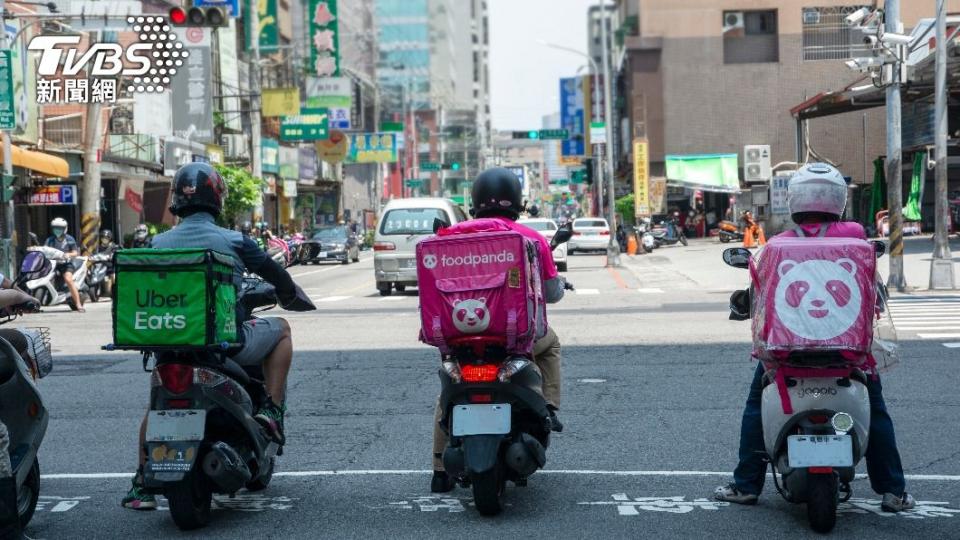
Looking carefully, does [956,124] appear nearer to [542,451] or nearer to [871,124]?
[871,124]

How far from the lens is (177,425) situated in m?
6.18

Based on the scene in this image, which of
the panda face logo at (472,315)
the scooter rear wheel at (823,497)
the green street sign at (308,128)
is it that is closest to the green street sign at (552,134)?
the green street sign at (308,128)

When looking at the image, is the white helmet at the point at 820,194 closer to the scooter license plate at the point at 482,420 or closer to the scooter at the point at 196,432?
the scooter license plate at the point at 482,420

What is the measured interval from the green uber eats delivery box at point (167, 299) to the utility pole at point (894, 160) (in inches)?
764

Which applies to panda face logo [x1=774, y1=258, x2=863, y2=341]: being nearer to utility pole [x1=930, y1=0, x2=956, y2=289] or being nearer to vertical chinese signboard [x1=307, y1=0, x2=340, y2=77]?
utility pole [x1=930, y1=0, x2=956, y2=289]

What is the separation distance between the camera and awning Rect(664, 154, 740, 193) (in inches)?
2549

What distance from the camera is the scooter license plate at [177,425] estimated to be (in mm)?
6164

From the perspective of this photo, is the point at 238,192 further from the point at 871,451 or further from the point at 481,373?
the point at 871,451

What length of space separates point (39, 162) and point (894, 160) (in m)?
19.1

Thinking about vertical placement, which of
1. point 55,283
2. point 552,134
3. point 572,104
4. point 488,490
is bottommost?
point 55,283

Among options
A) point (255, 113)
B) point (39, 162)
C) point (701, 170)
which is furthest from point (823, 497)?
point (701, 170)

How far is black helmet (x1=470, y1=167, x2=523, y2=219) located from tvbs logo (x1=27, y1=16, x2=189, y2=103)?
2549cm

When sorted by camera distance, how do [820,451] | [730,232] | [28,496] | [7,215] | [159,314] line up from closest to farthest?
[820,451]
[159,314]
[28,496]
[7,215]
[730,232]

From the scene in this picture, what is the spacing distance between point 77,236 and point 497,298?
117 feet
